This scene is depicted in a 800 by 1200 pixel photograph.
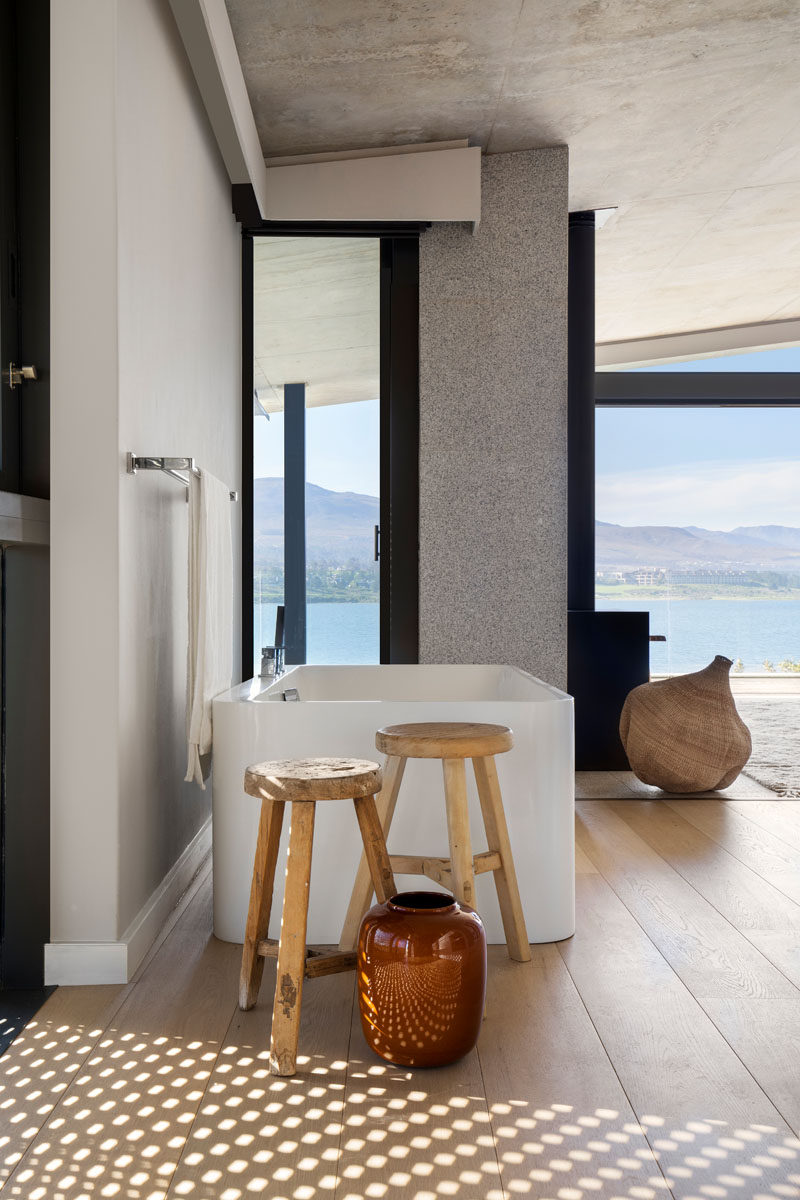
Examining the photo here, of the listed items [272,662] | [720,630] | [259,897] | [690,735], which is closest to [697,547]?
[720,630]

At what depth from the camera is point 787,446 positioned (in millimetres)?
11141

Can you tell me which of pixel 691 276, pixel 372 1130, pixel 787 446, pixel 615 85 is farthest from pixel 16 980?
pixel 787 446

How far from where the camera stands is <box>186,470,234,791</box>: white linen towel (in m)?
2.68

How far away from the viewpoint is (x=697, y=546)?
1095cm

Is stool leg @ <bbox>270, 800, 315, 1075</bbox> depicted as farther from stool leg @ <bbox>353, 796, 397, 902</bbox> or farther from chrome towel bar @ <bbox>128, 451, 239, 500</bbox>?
chrome towel bar @ <bbox>128, 451, 239, 500</bbox>

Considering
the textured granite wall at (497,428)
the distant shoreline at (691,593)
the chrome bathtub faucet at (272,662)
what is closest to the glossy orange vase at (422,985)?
the chrome bathtub faucet at (272,662)

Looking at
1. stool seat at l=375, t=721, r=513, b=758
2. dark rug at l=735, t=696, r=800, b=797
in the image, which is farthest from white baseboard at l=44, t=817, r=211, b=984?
dark rug at l=735, t=696, r=800, b=797

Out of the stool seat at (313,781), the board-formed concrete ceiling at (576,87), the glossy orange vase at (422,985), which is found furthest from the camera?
the board-formed concrete ceiling at (576,87)

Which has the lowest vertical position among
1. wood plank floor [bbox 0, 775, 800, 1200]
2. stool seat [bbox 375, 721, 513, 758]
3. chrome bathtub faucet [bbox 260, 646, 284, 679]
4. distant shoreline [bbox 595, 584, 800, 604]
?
wood plank floor [bbox 0, 775, 800, 1200]

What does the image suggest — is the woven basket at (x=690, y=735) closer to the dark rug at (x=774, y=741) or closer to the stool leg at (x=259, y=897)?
the dark rug at (x=774, y=741)

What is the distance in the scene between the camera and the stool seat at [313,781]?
1927mm

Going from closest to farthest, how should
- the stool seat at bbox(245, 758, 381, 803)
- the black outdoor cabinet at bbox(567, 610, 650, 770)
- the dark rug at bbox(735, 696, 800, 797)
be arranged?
the stool seat at bbox(245, 758, 381, 803) → the dark rug at bbox(735, 696, 800, 797) → the black outdoor cabinet at bbox(567, 610, 650, 770)

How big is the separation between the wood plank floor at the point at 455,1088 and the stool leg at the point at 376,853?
27cm

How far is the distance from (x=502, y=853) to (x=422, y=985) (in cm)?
58
